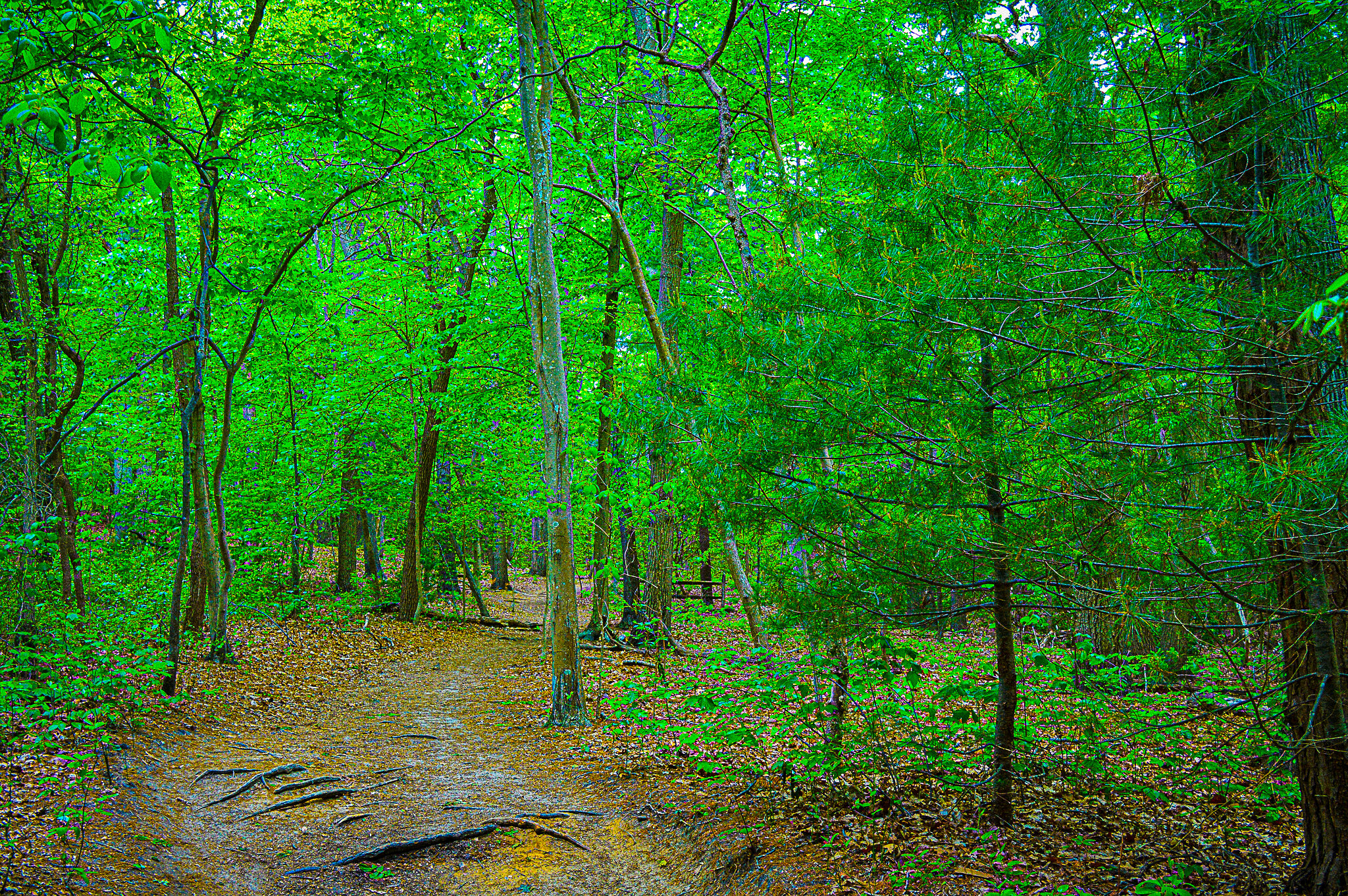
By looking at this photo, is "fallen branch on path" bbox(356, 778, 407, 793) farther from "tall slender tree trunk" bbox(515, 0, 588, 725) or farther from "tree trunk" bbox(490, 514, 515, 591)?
"tree trunk" bbox(490, 514, 515, 591)

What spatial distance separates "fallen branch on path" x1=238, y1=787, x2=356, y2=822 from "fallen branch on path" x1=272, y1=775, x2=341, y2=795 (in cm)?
22

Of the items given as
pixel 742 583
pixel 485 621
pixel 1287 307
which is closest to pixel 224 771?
pixel 742 583

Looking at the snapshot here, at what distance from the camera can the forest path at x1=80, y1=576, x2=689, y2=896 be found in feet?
17.6

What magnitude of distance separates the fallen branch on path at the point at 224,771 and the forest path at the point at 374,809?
0.28ft

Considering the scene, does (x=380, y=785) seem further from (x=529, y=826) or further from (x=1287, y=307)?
(x=1287, y=307)

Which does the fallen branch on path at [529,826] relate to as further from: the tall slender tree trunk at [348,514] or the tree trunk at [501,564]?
the tree trunk at [501,564]

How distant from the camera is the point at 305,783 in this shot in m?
7.14

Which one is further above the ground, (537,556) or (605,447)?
(605,447)

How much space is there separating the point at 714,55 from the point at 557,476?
4644 millimetres

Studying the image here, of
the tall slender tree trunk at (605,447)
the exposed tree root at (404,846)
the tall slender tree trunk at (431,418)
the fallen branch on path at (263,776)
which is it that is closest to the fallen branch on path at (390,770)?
the fallen branch on path at (263,776)

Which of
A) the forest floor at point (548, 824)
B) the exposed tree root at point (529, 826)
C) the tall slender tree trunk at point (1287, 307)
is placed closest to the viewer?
the tall slender tree trunk at point (1287, 307)

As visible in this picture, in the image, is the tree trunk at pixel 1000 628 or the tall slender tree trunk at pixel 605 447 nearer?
the tree trunk at pixel 1000 628

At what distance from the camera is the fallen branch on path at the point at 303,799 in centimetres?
653

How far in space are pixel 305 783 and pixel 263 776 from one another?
49cm
